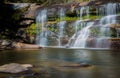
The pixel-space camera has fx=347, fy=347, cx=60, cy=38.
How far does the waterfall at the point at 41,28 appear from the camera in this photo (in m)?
34.1

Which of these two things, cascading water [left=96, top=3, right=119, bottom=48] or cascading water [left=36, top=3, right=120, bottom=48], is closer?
cascading water [left=96, top=3, right=119, bottom=48]

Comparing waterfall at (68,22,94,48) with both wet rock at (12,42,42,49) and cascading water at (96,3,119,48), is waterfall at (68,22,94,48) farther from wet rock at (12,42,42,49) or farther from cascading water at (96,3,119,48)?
wet rock at (12,42,42,49)

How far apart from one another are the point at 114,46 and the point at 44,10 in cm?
1095

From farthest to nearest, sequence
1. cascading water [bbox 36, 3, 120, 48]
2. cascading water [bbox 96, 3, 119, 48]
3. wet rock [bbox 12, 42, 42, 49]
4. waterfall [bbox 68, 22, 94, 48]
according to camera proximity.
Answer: waterfall [bbox 68, 22, 94, 48], wet rock [bbox 12, 42, 42, 49], cascading water [bbox 36, 3, 120, 48], cascading water [bbox 96, 3, 119, 48]

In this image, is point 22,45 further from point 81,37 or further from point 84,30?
point 84,30

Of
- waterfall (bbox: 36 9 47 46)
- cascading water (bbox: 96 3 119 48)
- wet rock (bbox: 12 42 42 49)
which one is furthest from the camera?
waterfall (bbox: 36 9 47 46)

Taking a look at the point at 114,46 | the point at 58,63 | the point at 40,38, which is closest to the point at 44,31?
the point at 40,38

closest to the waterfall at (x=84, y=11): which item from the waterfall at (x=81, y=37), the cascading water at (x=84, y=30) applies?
the cascading water at (x=84, y=30)

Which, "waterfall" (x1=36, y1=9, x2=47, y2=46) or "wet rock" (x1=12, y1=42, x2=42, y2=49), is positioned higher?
"waterfall" (x1=36, y1=9, x2=47, y2=46)

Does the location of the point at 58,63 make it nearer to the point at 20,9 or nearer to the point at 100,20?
the point at 100,20

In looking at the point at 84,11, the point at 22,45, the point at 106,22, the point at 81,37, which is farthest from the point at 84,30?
the point at 22,45

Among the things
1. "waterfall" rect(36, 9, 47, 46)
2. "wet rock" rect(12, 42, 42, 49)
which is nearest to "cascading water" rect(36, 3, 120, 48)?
"waterfall" rect(36, 9, 47, 46)

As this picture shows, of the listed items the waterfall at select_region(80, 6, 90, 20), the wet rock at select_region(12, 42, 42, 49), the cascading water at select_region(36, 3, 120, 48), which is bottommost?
the wet rock at select_region(12, 42, 42, 49)

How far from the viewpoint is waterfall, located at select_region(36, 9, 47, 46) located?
34.1m
